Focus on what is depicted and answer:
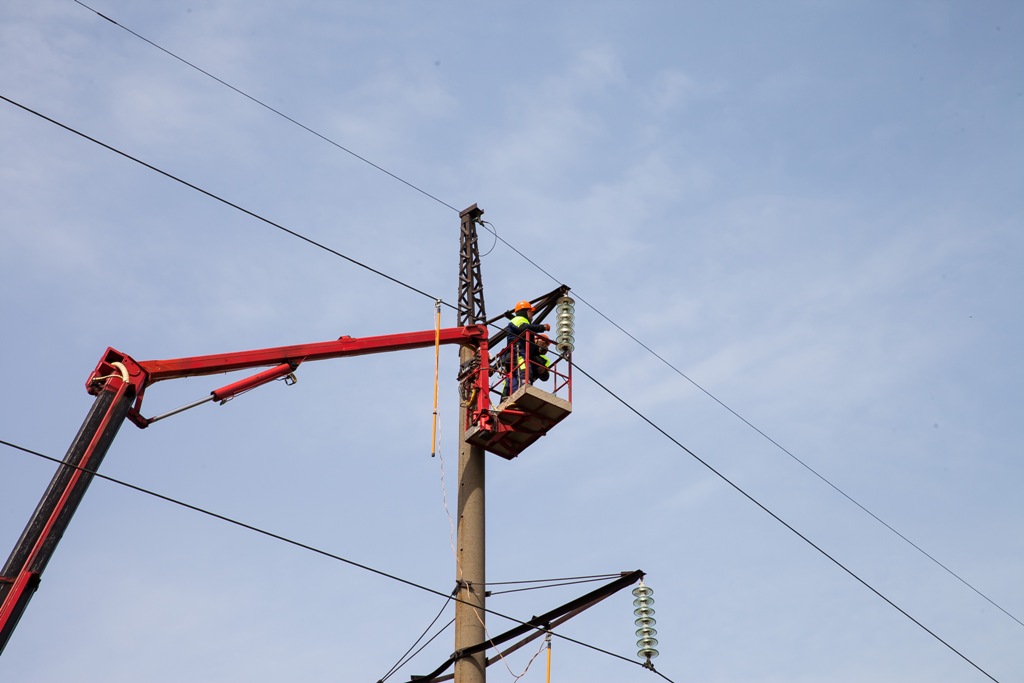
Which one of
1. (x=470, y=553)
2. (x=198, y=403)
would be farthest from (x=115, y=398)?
(x=470, y=553)

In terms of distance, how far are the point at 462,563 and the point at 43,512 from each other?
6.49m

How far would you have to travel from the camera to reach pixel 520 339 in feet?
66.7

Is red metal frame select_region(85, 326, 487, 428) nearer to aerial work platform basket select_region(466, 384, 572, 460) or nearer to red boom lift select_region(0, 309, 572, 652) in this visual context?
red boom lift select_region(0, 309, 572, 652)

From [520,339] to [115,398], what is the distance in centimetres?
670

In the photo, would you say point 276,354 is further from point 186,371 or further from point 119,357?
point 119,357

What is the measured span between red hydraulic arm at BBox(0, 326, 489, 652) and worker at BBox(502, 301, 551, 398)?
17.8 inches

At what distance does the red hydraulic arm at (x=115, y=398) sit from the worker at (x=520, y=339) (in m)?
0.45

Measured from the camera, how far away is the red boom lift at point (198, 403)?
14484 mm

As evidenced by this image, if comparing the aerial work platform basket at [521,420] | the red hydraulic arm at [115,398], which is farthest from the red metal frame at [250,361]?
the aerial work platform basket at [521,420]

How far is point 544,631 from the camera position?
1802cm

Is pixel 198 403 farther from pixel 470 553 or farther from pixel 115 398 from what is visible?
pixel 470 553

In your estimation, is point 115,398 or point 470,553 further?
point 470,553

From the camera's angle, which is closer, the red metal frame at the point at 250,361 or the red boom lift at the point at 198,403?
the red boom lift at the point at 198,403

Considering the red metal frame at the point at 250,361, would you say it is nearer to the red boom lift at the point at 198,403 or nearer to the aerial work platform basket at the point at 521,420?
the red boom lift at the point at 198,403
